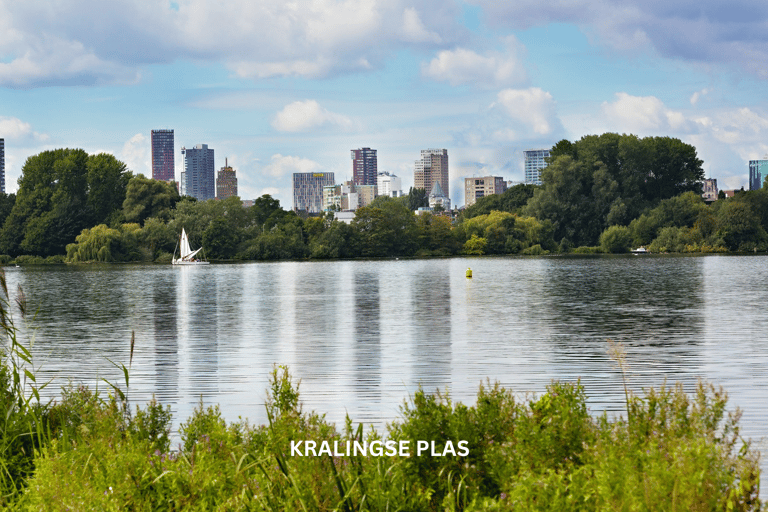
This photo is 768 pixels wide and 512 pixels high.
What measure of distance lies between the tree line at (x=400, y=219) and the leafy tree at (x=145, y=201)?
15 cm

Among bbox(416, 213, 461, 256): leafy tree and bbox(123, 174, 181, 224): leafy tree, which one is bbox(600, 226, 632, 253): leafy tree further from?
bbox(123, 174, 181, 224): leafy tree

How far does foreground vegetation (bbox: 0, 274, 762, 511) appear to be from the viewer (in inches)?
154

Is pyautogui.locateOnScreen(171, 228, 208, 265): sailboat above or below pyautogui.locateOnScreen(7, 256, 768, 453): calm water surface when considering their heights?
above

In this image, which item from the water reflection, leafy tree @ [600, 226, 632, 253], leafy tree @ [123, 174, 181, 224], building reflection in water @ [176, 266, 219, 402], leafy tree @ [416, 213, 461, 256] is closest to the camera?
the water reflection

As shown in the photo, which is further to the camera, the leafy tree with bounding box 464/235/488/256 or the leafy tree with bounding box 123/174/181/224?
the leafy tree with bounding box 464/235/488/256

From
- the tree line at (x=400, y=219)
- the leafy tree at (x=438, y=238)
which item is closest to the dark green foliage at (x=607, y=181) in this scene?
the tree line at (x=400, y=219)

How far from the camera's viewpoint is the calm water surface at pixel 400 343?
11.5 metres

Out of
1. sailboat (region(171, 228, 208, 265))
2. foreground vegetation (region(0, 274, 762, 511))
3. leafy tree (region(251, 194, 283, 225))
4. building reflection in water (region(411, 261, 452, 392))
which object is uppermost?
leafy tree (region(251, 194, 283, 225))

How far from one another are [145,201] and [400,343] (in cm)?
8776

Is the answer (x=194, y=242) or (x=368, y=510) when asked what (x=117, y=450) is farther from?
(x=194, y=242)

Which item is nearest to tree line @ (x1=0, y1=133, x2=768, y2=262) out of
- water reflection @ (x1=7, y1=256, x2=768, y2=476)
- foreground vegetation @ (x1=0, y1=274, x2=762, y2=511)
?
water reflection @ (x1=7, y1=256, x2=768, y2=476)

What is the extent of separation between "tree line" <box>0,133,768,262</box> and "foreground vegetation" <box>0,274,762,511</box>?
87617 millimetres

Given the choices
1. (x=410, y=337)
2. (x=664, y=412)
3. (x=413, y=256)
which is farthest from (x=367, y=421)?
(x=413, y=256)

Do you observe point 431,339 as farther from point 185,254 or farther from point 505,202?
point 505,202
